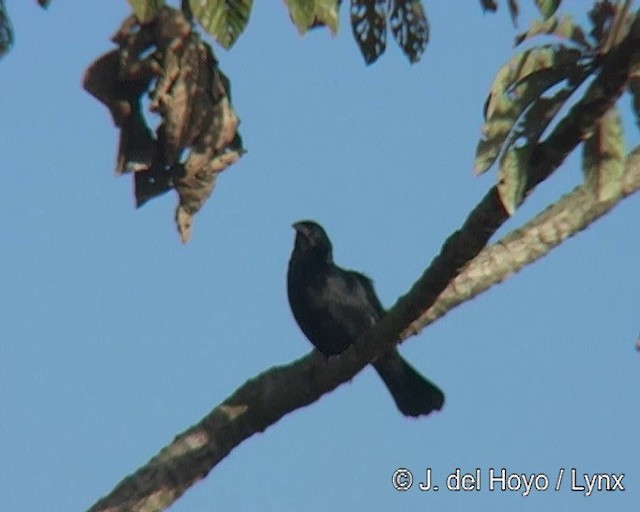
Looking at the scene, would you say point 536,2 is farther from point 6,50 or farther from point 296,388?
point 296,388

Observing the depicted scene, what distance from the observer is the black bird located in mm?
6684

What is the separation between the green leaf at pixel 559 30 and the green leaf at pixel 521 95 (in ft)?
0.14

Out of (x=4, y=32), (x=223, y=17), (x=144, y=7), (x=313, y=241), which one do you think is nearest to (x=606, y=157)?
(x=223, y=17)

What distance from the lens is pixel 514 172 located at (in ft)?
8.07

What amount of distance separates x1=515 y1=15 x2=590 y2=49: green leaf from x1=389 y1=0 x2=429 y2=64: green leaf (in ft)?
2.10

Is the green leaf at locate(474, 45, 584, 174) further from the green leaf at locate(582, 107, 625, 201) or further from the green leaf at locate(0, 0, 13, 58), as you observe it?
the green leaf at locate(0, 0, 13, 58)

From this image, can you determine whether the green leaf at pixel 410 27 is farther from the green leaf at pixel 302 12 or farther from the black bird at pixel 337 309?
the black bird at pixel 337 309

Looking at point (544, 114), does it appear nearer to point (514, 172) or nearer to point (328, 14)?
point (514, 172)

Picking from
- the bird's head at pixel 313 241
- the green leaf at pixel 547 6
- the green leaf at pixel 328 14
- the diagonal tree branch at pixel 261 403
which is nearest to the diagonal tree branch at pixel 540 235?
the diagonal tree branch at pixel 261 403

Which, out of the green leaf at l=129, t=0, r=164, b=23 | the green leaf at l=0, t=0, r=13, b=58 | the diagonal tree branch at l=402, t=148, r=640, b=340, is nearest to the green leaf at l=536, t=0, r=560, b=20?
the green leaf at l=129, t=0, r=164, b=23

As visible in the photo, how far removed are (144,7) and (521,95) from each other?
0.78 meters

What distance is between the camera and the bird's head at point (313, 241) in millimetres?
7793

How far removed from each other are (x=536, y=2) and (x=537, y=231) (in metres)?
2.09

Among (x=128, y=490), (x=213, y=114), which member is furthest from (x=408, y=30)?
(x=128, y=490)
